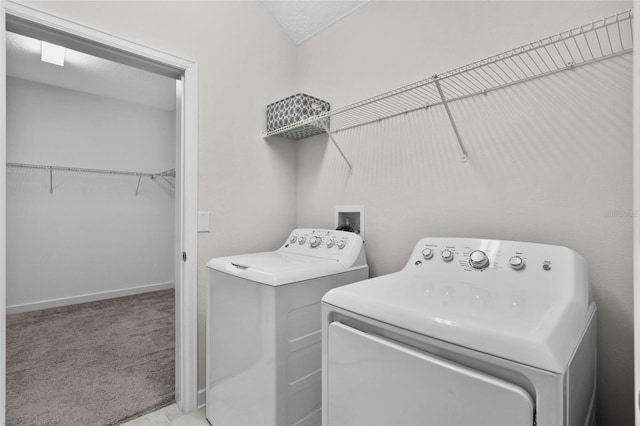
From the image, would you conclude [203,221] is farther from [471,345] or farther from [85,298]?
[85,298]

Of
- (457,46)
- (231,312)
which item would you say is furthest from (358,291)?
(457,46)

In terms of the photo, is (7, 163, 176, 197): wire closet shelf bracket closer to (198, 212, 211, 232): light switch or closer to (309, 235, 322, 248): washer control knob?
(198, 212, 211, 232): light switch

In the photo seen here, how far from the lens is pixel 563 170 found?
4.01 ft

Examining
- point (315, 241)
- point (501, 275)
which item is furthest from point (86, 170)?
point (501, 275)

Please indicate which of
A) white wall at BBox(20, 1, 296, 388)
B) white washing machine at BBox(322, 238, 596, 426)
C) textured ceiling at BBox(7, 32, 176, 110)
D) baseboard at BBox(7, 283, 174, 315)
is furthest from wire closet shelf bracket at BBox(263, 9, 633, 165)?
baseboard at BBox(7, 283, 174, 315)

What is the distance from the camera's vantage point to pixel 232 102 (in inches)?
78.2

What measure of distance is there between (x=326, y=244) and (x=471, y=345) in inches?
44.8

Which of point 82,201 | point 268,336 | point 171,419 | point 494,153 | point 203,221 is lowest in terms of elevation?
point 171,419

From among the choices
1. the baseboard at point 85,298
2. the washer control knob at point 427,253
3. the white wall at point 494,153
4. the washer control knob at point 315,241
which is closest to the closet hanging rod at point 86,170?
the baseboard at point 85,298

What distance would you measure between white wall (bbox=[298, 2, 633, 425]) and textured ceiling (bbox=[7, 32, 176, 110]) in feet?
7.50

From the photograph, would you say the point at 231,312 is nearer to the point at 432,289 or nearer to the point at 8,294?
the point at 432,289

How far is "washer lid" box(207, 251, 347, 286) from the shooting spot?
1.30 m

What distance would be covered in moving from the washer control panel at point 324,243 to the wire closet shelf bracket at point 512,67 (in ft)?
2.13

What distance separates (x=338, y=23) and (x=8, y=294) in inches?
164
